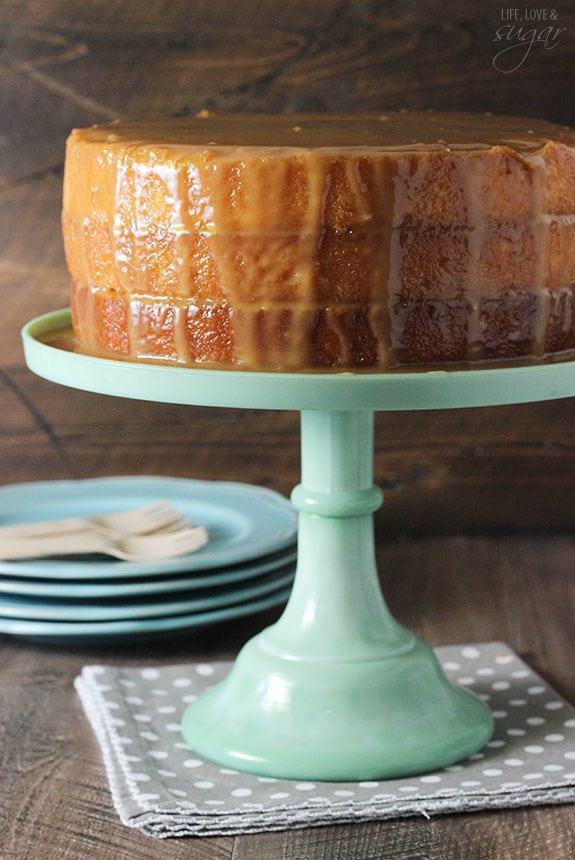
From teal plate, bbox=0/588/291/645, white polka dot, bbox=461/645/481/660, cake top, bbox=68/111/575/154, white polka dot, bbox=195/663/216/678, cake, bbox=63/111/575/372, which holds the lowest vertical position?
white polka dot, bbox=461/645/481/660

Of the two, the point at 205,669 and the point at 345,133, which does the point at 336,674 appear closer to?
the point at 205,669

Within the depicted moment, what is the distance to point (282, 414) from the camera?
1371 mm

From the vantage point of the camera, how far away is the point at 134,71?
1.29 meters

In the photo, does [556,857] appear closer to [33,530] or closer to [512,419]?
[33,530]

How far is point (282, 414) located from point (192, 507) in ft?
0.59

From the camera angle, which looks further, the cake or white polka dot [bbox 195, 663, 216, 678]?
white polka dot [bbox 195, 663, 216, 678]

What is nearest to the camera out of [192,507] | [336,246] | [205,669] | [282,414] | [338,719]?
[336,246]

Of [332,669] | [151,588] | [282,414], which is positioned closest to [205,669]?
[151,588]

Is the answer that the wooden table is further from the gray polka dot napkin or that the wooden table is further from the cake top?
the cake top

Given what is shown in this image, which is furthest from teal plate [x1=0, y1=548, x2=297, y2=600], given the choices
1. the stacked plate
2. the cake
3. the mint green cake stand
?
the cake

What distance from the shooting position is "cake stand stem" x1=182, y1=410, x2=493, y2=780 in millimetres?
848

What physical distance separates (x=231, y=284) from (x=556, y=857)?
14.7 inches

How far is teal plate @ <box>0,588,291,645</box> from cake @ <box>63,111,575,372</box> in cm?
32

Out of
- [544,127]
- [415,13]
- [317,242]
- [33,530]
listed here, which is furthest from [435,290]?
[415,13]
